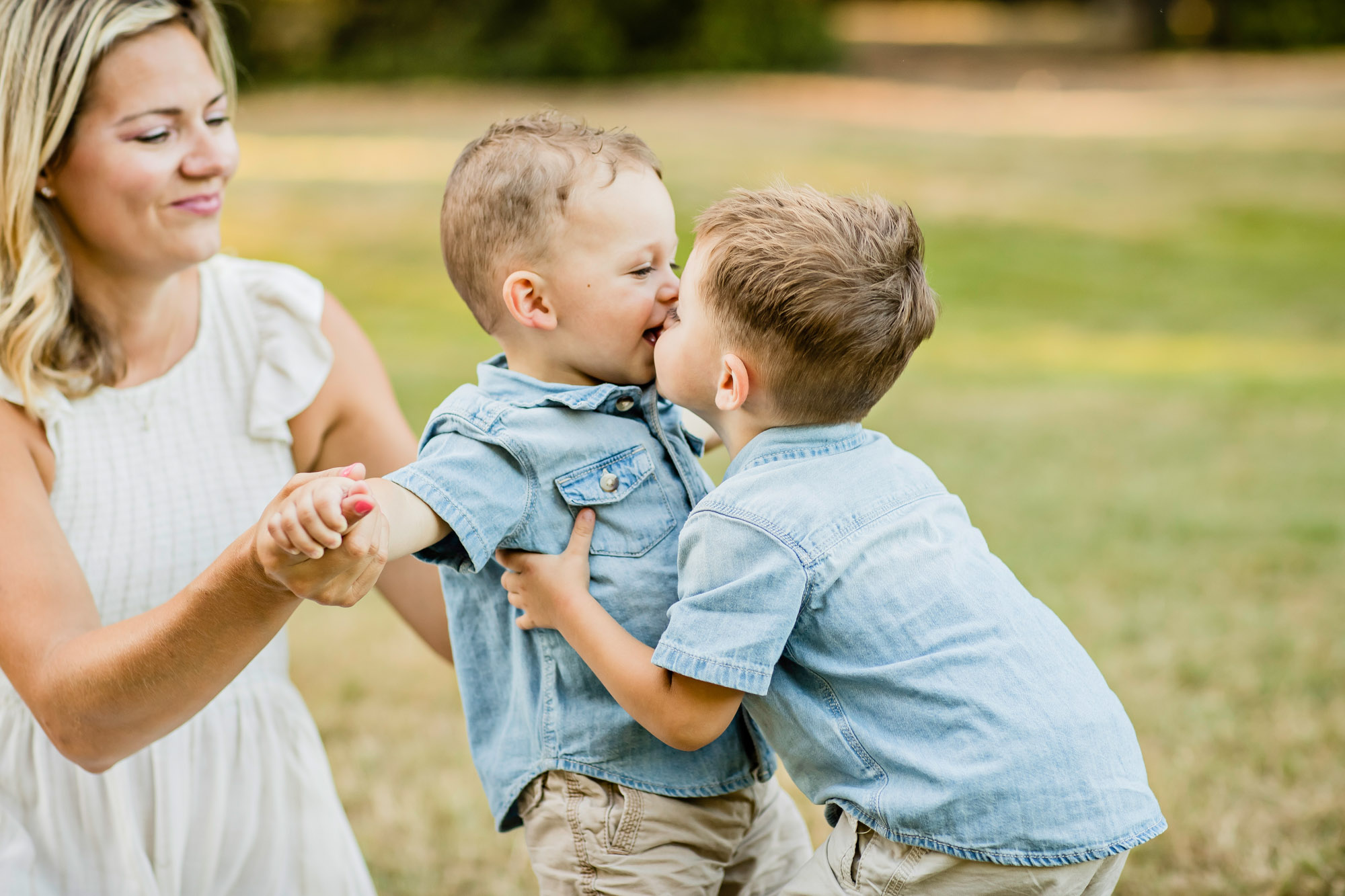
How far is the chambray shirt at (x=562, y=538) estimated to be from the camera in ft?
5.93

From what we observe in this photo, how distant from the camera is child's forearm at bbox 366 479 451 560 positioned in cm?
169

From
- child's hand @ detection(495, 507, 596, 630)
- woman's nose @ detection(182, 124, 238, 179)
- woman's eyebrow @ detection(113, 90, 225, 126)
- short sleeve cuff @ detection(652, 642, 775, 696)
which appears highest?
woman's eyebrow @ detection(113, 90, 225, 126)

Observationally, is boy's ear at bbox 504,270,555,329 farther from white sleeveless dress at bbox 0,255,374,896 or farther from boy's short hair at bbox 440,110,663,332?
white sleeveless dress at bbox 0,255,374,896

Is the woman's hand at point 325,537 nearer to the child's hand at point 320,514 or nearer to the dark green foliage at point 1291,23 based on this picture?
the child's hand at point 320,514

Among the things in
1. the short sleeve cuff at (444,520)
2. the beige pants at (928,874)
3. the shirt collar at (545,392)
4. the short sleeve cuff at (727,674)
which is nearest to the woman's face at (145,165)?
the shirt collar at (545,392)

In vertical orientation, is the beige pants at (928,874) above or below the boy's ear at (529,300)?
below

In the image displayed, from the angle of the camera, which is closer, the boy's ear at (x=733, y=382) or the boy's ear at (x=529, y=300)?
the boy's ear at (x=733, y=382)

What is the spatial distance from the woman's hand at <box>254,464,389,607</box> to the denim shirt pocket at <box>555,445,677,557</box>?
1.14 ft

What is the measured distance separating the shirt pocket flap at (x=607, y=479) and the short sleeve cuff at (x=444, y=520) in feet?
0.49

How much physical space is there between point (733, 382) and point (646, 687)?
1.36 feet

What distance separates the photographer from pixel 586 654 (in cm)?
180

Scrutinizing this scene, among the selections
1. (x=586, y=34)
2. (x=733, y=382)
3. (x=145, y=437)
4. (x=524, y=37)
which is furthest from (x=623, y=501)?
(x=524, y=37)

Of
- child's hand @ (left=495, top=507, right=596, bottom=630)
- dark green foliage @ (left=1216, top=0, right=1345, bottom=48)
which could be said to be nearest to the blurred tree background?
dark green foliage @ (left=1216, top=0, right=1345, bottom=48)

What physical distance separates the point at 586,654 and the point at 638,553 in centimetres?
19
